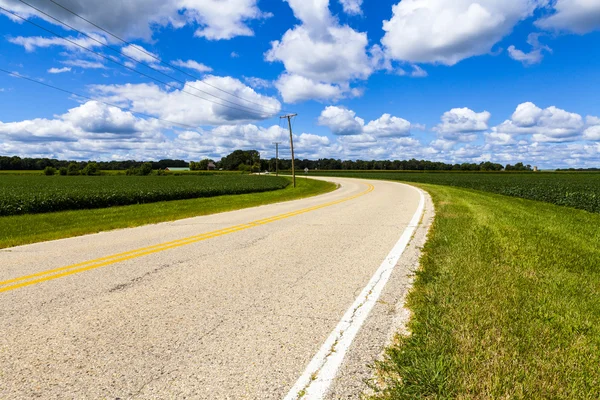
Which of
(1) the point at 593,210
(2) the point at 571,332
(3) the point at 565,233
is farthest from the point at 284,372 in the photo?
(1) the point at 593,210

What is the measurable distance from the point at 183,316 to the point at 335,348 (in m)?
1.79

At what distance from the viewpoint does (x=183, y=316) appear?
378 centimetres

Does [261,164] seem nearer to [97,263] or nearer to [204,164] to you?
[204,164]

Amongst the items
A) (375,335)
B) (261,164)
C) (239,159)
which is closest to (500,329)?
(375,335)

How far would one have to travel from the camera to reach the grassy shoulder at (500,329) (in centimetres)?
247

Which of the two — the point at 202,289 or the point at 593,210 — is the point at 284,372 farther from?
the point at 593,210

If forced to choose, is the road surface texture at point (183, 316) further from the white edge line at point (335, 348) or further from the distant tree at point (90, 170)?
the distant tree at point (90, 170)

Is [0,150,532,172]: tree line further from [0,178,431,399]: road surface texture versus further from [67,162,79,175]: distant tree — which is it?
[0,178,431,399]: road surface texture

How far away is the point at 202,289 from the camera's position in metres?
4.64

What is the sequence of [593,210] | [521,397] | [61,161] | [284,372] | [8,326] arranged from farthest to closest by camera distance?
[61,161], [593,210], [8,326], [284,372], [521,397]

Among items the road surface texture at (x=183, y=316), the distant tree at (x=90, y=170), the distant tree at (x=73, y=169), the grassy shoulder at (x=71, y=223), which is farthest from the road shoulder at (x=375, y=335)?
the distant tree at (x=73, y=169)

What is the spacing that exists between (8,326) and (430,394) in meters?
4.17

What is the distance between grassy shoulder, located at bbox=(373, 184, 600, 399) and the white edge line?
0.41m

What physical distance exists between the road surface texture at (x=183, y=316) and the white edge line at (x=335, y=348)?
59 mm
